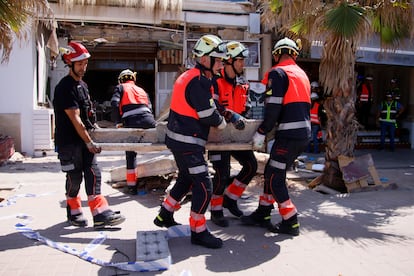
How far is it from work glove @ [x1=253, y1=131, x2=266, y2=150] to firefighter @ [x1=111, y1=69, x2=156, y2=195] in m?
2.34

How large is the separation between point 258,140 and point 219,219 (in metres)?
1.11

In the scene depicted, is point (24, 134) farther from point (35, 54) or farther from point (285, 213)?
point (285, 213)

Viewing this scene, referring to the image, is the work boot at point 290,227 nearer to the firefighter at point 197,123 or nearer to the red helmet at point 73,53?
the firefighter at point 197,123

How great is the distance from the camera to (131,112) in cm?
600

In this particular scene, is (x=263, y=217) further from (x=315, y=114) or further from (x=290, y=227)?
(x=315, y=114)

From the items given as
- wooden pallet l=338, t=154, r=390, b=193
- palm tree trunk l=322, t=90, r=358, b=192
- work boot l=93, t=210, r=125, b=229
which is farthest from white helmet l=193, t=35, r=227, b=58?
wooden pallet l=338, t=154, r=390, b=193

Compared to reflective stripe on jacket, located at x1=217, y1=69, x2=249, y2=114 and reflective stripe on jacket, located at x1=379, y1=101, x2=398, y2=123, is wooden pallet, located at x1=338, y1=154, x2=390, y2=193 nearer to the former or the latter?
reflective stripe on jacket, located at x1=217, y1=69, x2=249, y2=114

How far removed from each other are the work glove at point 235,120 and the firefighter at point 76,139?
141 centimetres

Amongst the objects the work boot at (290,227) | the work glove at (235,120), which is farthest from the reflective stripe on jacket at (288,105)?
the work boot at (290,227)

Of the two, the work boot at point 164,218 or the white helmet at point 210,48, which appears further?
the work boot at point 164,218

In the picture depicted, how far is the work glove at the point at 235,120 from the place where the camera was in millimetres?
4070

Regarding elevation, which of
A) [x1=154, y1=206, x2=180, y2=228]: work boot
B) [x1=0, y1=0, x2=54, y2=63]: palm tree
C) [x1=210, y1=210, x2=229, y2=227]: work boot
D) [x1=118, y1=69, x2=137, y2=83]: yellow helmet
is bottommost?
[x1=210, y1=210, x2=229, y2=227]: work boot

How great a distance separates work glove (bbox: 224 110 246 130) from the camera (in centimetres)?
407

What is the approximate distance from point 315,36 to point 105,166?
5100mm
